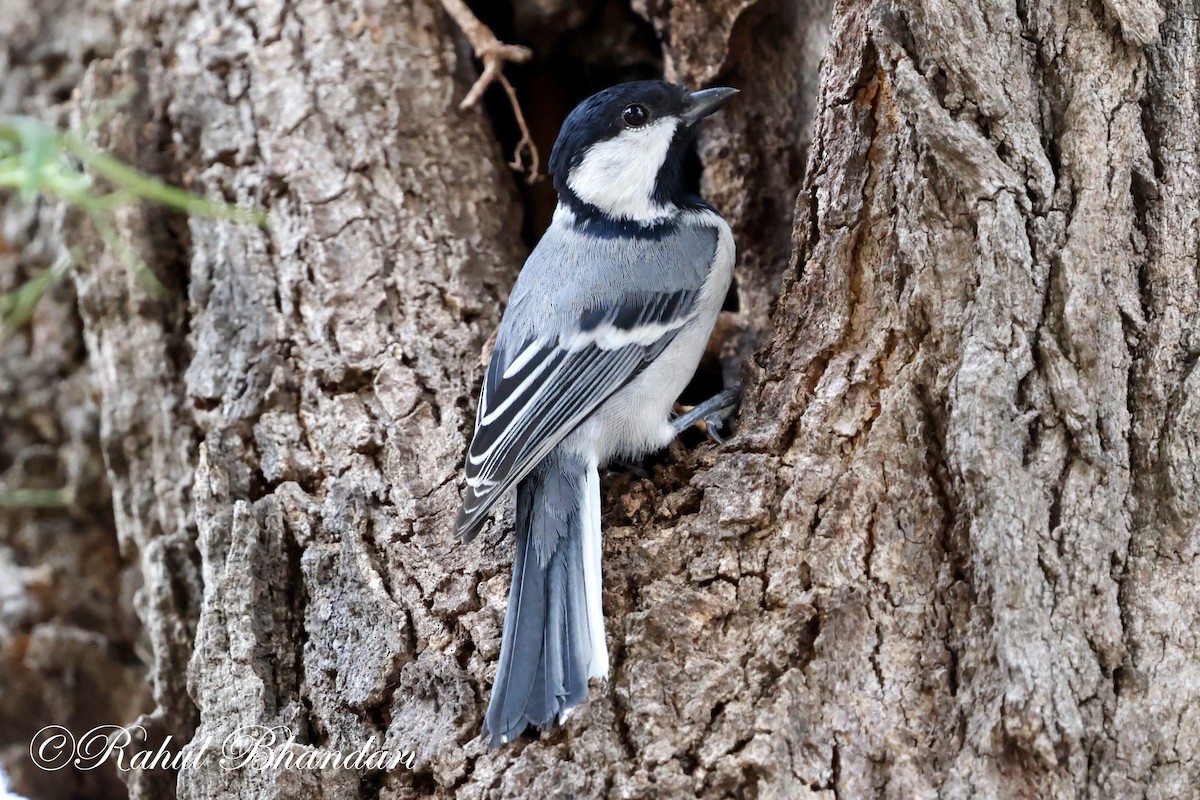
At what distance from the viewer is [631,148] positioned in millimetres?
2779

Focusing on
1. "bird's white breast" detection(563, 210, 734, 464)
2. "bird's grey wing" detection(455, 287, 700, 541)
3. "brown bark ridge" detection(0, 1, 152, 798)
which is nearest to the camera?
"bird's grey wing" detection(455, 287, 700, 541)

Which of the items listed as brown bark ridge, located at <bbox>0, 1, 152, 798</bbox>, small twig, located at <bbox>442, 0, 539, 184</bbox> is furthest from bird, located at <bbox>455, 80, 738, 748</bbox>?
brown bark ridge, located at <bbox>0, 1, 152, 798</bbox>

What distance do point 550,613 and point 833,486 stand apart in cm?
56

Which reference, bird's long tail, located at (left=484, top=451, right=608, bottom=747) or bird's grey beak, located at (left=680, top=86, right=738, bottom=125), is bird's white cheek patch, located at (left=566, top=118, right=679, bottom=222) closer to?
bird's grey beak, located at (left=680, top=86, right=738, bottom=125)

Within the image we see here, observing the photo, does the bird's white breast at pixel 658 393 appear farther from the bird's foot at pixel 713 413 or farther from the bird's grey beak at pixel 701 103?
the bird's grey beak at pixel 701 103

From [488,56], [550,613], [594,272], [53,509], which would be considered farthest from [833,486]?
[53,509]

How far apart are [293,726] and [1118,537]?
148 cm

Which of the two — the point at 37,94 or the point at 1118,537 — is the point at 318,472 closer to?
the point at 1118,537

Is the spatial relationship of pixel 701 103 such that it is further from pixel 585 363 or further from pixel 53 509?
pixel 53 509

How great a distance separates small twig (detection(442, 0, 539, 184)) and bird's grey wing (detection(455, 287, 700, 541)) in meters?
0.89

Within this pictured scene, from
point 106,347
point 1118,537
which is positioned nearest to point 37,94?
point 106,347

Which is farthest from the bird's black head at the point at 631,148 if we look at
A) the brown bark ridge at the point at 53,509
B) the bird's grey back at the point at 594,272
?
the brown bark ridge at the point at 53,509

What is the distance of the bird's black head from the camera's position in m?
2.74

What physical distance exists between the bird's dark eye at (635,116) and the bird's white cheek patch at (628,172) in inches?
0.6
